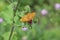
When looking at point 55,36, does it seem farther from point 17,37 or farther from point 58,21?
point 17,37

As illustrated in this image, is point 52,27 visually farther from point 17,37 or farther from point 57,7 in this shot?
point 17,37

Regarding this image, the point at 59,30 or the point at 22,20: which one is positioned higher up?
the point at 22,20

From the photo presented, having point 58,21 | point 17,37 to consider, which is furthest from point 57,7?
point 17,37

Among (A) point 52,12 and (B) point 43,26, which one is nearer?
(B) point 43,26

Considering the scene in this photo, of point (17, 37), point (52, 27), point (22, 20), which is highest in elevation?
point (22, 20)

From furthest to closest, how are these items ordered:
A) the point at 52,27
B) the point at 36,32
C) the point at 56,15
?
the point at 56,15 < the point at 52,27 < the point at 36,32

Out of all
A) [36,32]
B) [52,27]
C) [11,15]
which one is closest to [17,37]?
[11,15]

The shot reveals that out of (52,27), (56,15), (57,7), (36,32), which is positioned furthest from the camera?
(57,7)
